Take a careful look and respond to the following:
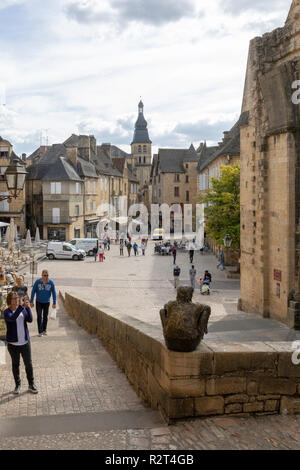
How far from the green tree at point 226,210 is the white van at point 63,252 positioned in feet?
41.6

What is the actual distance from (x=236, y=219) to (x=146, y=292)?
23.5 ft

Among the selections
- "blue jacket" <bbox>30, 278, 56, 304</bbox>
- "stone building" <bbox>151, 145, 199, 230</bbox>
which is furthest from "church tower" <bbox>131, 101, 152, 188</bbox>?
"blue jacket" <bbox>30, 278, 56, 304</bbox>

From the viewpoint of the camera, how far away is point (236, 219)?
27.8m

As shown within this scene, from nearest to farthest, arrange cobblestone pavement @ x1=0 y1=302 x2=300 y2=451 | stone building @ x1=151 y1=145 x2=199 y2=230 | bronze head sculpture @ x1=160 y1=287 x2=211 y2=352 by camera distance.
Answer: cobblestone pavement @ x1=0 y1=302 x2=300 y2=451
bronze head sculpture @ x1=160 y1=287 x2=211 y2=352
stone building @ x1=151 y1=145 x2=199 y2=230

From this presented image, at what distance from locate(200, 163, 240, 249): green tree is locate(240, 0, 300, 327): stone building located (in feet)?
37.0

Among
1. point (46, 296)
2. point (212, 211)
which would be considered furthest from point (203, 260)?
point (46, 296)

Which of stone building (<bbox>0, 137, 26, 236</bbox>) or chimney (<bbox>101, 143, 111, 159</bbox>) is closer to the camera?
stone building (<bbox>0, 137, 26, 236</bbox>)

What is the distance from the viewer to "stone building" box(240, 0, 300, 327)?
13.0 meters

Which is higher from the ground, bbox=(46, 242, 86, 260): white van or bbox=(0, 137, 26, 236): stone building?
bbox=(0, 137, 26, 236): stone building

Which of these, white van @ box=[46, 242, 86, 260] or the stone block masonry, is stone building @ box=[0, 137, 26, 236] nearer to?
white van @ box=[46, 242, 86, 260]

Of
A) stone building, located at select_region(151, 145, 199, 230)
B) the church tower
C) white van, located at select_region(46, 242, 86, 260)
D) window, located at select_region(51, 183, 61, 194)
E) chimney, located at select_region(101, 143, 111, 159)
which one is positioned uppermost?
the church tower

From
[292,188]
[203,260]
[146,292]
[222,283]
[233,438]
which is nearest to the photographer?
[233,438]

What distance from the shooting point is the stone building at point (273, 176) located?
42.5 ft
